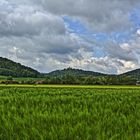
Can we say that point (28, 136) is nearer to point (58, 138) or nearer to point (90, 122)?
point (58, 138)

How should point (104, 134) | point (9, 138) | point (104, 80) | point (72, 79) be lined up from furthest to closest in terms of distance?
point (72, 79), point (104, 80), point (9, 138), point (104, 134)

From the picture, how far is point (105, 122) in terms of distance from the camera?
820cm

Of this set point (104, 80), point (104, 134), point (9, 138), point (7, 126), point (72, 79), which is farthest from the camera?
point (72, 79)

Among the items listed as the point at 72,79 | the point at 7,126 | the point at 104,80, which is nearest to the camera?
the point at 7,126

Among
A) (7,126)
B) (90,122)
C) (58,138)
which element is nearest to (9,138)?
(7,126)

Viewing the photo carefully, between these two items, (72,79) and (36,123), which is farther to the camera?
(72,79)

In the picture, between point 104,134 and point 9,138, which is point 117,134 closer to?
point 104,134

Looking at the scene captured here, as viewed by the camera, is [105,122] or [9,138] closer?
[9,138]

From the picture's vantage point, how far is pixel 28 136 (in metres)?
7.08

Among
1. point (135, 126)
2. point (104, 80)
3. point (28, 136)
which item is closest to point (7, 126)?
point (28, 136)

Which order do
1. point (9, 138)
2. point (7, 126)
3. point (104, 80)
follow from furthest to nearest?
point (104, 80) → point (7, 126) → point (9, 138)

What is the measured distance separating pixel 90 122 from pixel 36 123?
1.34 m

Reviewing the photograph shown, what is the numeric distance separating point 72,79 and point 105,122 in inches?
5865

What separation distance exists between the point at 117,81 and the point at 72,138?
143m
